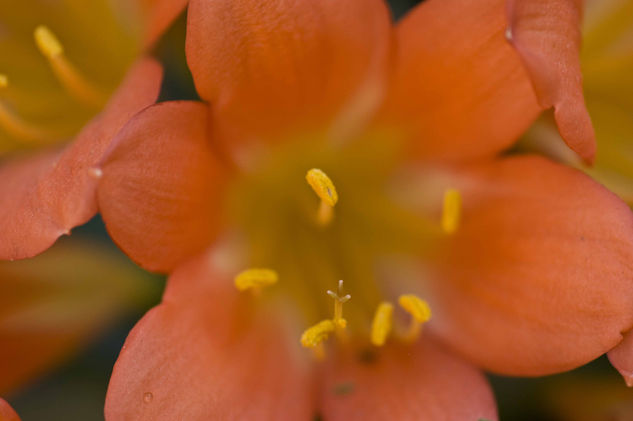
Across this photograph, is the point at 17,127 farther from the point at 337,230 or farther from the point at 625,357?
the point at 625,357

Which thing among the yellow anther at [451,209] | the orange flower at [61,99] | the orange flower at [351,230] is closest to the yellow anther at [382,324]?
the orange flower at [351,230]

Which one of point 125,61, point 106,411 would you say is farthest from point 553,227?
point 125,61

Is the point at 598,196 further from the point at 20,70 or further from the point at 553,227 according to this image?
the point at 20,70

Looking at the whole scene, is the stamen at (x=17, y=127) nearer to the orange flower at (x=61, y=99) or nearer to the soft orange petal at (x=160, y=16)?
the orange flower at (x=61, y=99)

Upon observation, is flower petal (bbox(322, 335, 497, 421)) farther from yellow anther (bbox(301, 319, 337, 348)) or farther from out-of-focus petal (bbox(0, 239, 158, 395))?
out-of-focus petal (bbox(0, 239, 158, 395))

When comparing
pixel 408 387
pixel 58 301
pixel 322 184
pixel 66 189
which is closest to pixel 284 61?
pixel 322 184

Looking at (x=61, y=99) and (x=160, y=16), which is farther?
(x=61, y=99)

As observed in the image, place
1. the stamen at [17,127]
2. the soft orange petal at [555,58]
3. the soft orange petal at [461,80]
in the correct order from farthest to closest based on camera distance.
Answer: the stamen at [17,127], the soft orange petal at [461,80], the soft orange petal at [555,58]
